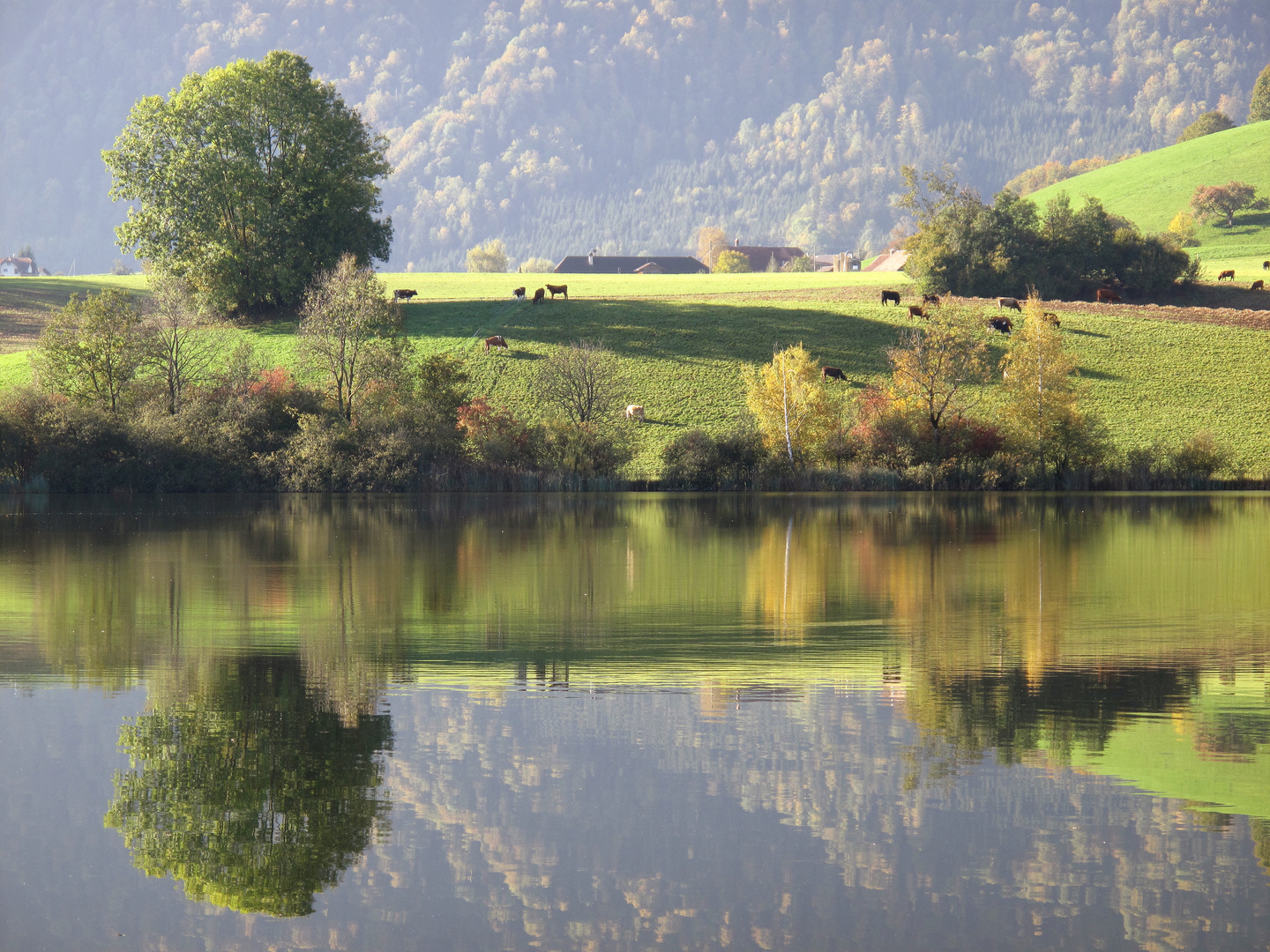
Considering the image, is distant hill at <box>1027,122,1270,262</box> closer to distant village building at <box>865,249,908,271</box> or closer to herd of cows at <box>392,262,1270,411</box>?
distant village building at <box>865,249,908,271</box>

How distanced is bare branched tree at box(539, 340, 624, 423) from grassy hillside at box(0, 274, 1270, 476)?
10.4 ft

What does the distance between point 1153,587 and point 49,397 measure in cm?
5114

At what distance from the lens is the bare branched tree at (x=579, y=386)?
→ 63.3 meters

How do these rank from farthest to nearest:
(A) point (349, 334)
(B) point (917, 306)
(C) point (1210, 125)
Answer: (C) point (1210, 125), (B) point (917, 306), (A) point (349, 334)

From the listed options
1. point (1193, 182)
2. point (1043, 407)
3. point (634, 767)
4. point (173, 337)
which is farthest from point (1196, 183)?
point (634, 767)

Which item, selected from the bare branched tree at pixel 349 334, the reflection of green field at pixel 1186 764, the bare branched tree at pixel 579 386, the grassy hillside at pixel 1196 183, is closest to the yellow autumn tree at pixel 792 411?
the bare branched tree at pixel 579 386

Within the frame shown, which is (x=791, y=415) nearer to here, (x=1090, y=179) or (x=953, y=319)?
(x=953, y=319)

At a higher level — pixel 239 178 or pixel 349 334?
pixel 239 178

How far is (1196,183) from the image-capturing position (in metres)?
148

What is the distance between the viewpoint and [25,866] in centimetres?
896

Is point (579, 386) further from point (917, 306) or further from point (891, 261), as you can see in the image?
point (891, 261)

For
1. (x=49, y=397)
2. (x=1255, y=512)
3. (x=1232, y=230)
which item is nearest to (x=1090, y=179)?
(x=1232, y=230)

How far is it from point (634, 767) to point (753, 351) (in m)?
68.1

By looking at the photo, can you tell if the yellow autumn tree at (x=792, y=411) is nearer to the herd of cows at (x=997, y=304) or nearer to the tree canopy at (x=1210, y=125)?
the herd of cows at (x=997, y=304)
